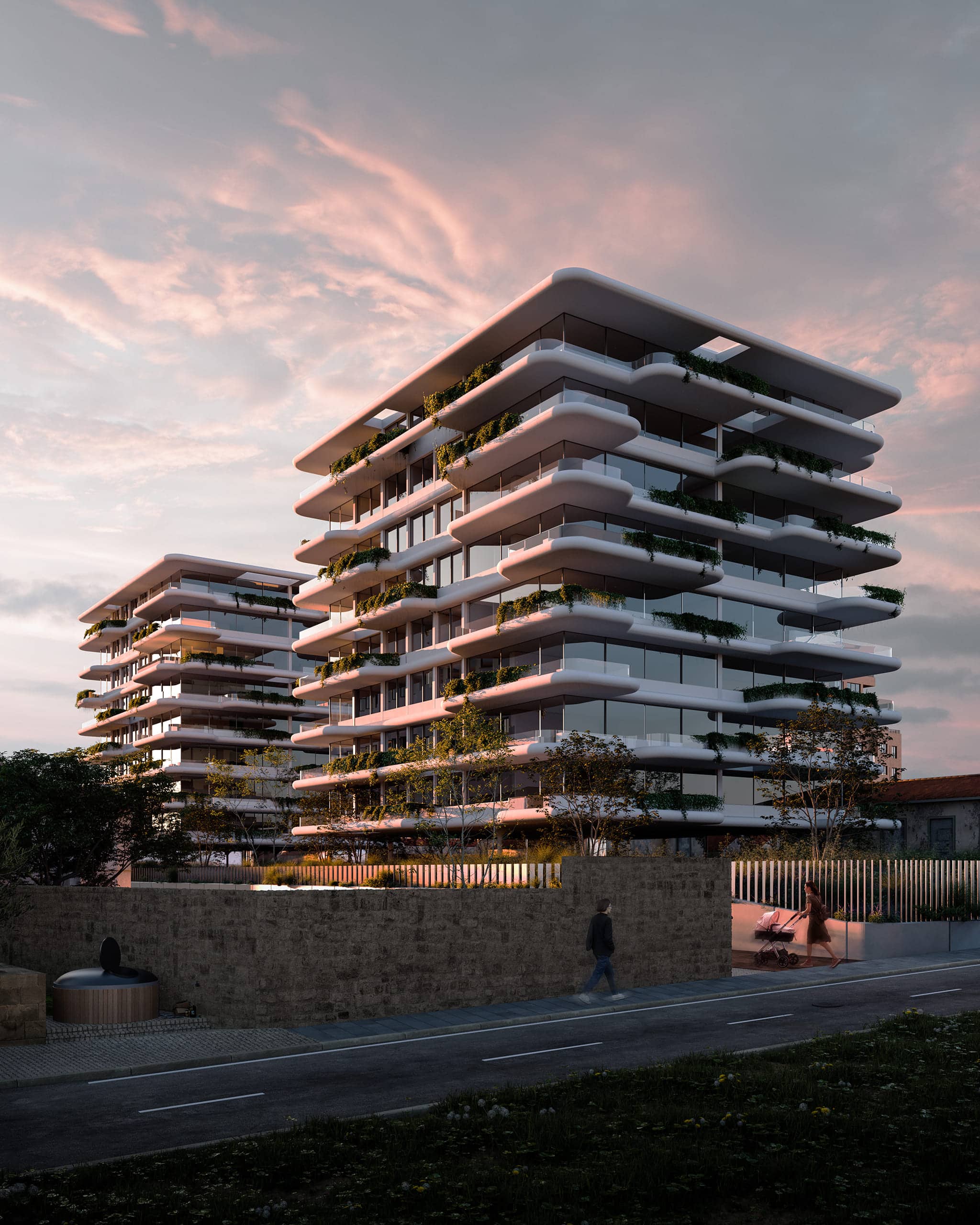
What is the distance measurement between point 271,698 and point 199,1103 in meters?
73.1

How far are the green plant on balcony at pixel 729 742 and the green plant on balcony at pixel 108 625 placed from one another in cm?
6399

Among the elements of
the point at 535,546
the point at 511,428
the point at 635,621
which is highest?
the point at 511,428

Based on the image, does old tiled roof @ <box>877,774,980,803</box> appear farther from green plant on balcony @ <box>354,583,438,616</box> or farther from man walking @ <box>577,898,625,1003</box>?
man walking @ <box>577,898,625,1003</box>

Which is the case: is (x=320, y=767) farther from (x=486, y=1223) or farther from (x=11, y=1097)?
(x=486, y=1223)

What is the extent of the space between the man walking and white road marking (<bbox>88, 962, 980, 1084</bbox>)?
886 mm

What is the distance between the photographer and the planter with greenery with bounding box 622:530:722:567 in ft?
158

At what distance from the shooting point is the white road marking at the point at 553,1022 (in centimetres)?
1487

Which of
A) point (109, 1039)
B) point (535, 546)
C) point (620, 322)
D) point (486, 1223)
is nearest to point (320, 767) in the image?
point (535, 546)

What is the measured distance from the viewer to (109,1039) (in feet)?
55.4

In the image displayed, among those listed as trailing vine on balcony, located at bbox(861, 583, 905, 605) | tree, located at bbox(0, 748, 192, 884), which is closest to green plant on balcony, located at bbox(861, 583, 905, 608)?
trailing vine on balcony, located at bbox(861, 583, 905, 605)

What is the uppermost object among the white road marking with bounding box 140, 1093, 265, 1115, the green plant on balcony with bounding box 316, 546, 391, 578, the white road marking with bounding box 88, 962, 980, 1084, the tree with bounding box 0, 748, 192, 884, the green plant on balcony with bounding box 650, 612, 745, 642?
the green plant on balcony with bounding box 316, 546, 391, 578

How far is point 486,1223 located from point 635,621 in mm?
41772

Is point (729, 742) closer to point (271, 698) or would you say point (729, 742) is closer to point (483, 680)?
point (483, 680)

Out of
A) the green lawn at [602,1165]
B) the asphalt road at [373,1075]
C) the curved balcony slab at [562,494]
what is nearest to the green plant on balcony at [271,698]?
the curved balcony slab at [562,494]
